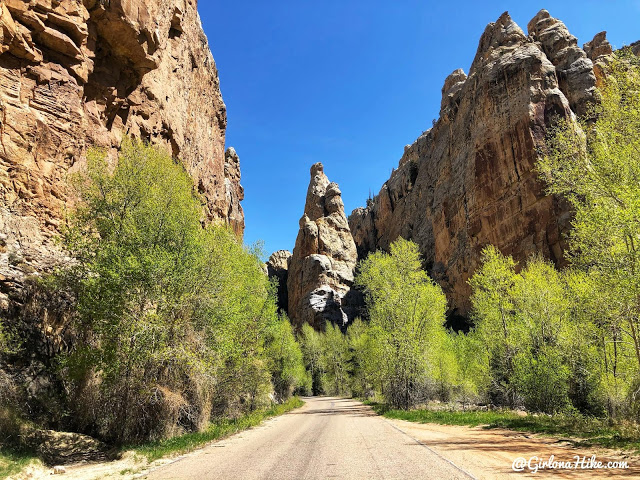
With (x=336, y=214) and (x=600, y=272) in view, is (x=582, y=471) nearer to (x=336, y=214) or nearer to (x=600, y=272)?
(x=600, y=272)

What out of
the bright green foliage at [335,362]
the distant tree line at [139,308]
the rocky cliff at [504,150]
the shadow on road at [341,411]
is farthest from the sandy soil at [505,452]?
the bright green foliage at [335,362]

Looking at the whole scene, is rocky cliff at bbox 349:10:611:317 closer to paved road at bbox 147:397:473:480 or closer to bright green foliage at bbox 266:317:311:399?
bright green foliage at bbox 266:317:311:399

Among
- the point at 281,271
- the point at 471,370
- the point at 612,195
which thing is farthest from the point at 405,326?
the point at 281,271

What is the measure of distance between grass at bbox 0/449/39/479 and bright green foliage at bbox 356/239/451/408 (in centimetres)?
2311

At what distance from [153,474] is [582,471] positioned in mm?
10980

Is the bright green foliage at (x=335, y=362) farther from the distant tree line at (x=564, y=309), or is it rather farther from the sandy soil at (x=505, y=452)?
the sandy soil at (x=505, y=452)

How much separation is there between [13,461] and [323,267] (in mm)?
87970

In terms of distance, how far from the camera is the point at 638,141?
44.0 ft

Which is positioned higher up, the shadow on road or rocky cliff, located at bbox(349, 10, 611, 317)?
rocky cliff, located at bbox(349, 10, 611, 317)

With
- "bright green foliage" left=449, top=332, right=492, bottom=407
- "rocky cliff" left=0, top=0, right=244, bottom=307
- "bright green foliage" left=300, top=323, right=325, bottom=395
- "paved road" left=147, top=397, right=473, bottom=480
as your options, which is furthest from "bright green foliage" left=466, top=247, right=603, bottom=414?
"bright green foliage" left=300, top=323, right=325, bottom=395

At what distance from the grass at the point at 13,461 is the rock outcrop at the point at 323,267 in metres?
82.4

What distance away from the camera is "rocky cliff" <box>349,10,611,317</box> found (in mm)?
56812

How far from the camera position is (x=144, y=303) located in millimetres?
14781

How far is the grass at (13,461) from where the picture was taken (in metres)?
9.29
